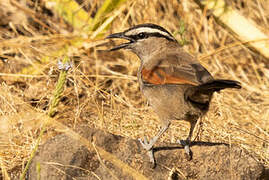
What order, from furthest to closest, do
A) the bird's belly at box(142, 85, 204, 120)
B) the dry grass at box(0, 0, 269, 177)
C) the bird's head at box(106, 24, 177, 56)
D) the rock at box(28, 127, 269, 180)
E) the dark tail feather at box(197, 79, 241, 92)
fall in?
the dry grass at box(0, 0, 269, 177) → the bird's head at box(106, 24, 177, 56) → the bird's belly at box(142, 85, 204, 120) → the rock at box(28, 127, 269, 180) → the dark tail feather at box(197, 79, 241, 92)

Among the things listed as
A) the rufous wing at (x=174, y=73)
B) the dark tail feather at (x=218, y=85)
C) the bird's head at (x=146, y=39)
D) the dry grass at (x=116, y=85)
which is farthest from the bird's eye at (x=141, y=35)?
the dark tail feather at (x=218, y=85)

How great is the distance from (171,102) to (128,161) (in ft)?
2.18

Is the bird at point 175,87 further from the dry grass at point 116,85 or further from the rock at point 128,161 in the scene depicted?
the dry grass at point 116,85

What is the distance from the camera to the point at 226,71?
7609 mm

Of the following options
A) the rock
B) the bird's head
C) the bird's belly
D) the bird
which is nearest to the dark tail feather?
the bird

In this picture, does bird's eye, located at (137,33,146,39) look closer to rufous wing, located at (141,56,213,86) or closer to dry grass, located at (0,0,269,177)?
rufous wing, located at (141,56,213,86)

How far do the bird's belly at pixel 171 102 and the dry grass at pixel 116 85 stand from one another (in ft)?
1.55

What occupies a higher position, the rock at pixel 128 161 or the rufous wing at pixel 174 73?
the rufous wing at pixel 174 73

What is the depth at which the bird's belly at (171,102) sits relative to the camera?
13.1 ft

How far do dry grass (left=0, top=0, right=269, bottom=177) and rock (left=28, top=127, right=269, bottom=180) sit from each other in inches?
9.7

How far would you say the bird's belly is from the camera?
157 inches

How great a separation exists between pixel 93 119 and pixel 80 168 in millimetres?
1830

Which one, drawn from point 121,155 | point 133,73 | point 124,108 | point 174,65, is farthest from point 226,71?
point 121,155

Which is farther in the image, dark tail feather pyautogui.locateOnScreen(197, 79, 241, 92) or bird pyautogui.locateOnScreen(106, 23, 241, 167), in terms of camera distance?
bird pyautogui.locateOnScreen(106, 23, 241, 167)
